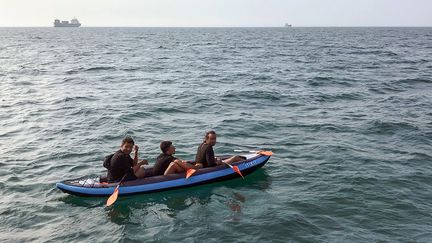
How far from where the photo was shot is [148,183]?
39.0 feet

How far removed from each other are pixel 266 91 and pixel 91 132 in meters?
12.1

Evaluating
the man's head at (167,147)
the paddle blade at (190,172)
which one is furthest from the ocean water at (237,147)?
the man's head at (167,147)

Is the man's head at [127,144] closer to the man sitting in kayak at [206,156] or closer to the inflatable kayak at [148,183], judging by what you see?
the inflatable kayak at [148,183]

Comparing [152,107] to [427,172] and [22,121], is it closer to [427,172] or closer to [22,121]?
[22,121]

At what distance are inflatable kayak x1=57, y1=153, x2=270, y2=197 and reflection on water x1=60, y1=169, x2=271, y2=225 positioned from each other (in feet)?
0.53

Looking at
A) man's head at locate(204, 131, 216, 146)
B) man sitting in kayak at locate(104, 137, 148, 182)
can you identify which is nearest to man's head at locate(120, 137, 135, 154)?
man sitting in kayak at locate(104, 137, 148, 182)

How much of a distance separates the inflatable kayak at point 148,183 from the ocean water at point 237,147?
0.75 feet

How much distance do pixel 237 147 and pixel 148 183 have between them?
16.9ft

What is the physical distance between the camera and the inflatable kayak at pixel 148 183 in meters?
11.7

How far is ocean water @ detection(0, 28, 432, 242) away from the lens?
10.3 m

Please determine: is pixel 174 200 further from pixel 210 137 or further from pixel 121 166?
pixel 210 137

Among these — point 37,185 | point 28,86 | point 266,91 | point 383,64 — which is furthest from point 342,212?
point 383,64

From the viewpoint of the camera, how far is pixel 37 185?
12.9m

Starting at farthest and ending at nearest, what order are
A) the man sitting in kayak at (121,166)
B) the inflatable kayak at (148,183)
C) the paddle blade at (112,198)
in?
the inflatable kayak at (148,183) → the man sitting in kayak at (121,166) → the paddle blade at (112,198)
